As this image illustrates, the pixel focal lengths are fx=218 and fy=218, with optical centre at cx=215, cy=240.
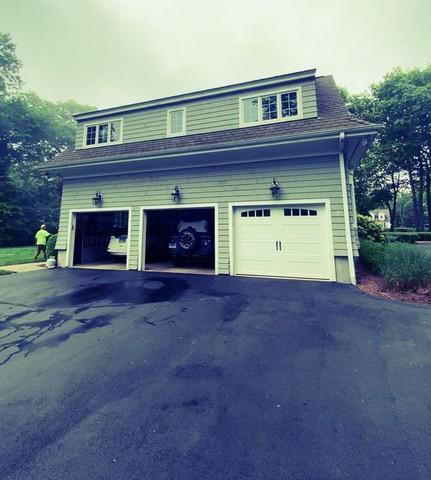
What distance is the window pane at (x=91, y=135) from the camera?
389 inches

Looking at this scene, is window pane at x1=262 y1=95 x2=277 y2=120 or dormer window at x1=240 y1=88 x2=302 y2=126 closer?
dormer window at x1=240 y1=88 x2=302 y2=126

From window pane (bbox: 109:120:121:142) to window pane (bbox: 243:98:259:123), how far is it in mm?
5523

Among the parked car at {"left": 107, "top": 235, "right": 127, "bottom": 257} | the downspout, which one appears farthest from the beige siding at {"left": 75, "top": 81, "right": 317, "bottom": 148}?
the parked car at {"left": 107, "top": 235, "right": 127, "bottom": 257}

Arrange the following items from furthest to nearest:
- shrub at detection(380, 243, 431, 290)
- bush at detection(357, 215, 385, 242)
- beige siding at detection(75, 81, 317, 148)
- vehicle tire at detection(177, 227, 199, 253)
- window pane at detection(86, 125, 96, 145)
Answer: bush at detection(357, 215, 385, 242)
window pane at detection(86, 125, 96, 145)
vehicle tire at detection(177, 227, 199, 253)
beige siding at detection(75, 81, 317, 148)
shrub at detection(380, 243, 431, 290)

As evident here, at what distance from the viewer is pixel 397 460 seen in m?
1.40

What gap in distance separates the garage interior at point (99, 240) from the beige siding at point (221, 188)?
69 cm

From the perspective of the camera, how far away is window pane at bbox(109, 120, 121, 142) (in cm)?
950

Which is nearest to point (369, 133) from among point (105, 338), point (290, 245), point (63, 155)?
point (290, 245)

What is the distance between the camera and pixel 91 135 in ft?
32.6

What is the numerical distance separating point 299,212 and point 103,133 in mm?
9101

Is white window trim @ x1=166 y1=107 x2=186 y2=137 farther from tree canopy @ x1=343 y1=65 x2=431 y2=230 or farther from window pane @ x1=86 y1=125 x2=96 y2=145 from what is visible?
tree canopy @ x1=343 y1=65 x2=431 y2=230

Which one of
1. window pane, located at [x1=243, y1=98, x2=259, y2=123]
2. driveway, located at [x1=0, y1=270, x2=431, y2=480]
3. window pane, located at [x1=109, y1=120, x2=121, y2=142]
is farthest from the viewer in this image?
window pane, located at [x1=109, y1=120, x2=121, y2=142]

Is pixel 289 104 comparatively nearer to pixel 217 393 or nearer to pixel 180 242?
pixel 180 242

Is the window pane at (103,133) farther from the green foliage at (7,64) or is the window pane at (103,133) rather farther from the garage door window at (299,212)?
the green foliage at (7,64)
